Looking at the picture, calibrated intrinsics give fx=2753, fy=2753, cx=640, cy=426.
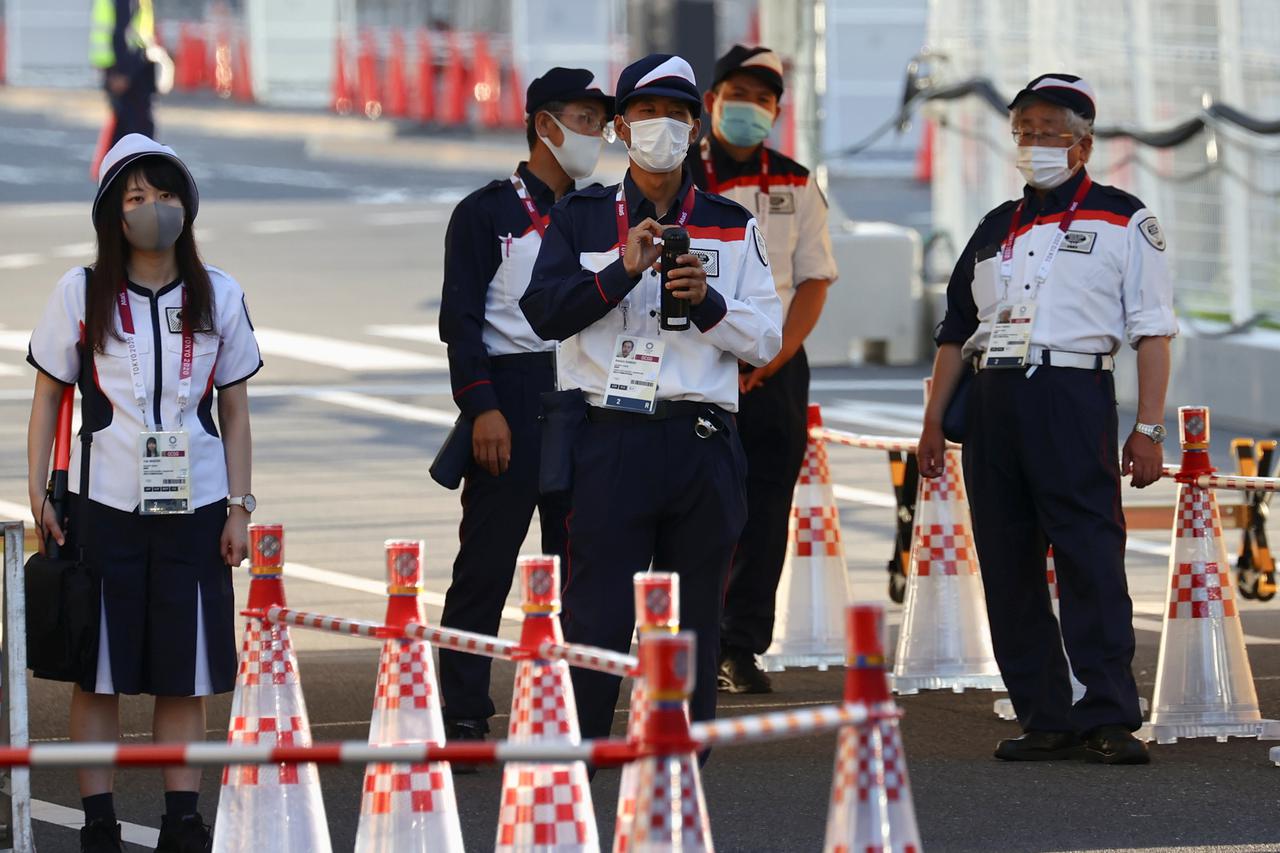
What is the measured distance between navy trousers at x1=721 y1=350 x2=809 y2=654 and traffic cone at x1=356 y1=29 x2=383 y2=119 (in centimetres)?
3324

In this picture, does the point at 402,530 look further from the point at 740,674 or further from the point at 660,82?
the point at 660,82

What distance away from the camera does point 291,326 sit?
2119 cm

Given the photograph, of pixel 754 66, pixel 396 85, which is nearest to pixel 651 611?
pixel 754 66

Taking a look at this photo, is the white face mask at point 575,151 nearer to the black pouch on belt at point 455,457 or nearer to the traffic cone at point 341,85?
the black pouch on belt at point 455,457

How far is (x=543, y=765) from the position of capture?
5820 millimetres

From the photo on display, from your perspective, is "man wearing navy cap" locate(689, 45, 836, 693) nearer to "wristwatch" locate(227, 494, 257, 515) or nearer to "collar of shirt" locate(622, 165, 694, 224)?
"collar of shirt" locate(622, 165, 694, 224)

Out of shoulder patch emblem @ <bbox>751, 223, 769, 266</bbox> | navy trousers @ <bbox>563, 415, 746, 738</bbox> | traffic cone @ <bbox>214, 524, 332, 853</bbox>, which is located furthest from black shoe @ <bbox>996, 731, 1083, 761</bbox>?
traffic cone @ <bbox>214, 524, 332, 853</bbox>

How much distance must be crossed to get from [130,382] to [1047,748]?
2952 mm

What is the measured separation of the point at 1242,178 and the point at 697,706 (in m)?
10.7

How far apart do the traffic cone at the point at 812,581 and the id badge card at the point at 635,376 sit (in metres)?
3.18

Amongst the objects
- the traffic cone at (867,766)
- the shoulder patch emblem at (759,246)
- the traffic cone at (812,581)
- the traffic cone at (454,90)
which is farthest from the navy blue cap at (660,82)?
the traffic cone at (454,90)

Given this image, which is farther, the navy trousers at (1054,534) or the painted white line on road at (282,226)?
the painted white line on road at (282,226)

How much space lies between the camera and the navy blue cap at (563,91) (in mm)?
8016

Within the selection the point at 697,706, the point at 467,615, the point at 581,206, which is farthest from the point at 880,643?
the point at 467,615
